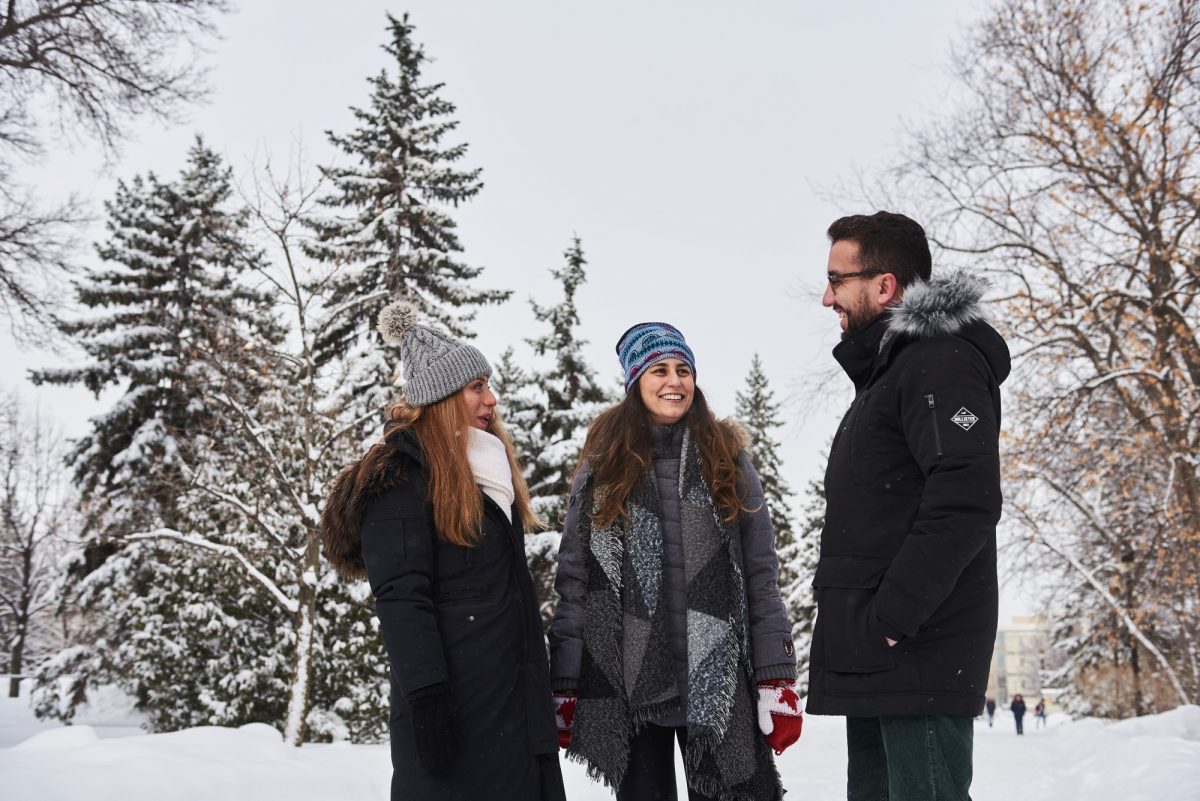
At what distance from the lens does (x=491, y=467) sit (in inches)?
134

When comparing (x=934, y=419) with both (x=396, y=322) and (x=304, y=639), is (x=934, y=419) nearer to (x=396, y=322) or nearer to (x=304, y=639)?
(x=396, y=322)

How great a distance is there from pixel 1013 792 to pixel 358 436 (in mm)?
10554

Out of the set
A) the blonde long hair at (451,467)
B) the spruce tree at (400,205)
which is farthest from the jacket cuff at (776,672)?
the spruce tree at (400,205)

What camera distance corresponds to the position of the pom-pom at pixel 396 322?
12.6 feet

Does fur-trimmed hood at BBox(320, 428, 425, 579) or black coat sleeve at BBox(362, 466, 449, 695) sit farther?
fur-trimmed hood at BBox(320, 428, 425, 579)

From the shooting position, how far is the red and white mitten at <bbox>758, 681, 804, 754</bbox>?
3275 mm

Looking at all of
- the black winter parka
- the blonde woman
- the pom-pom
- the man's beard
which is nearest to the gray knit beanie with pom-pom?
the blonde woman

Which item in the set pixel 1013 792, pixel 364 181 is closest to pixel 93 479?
pixel 364 181

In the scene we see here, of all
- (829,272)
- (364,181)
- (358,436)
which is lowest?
(829,272)

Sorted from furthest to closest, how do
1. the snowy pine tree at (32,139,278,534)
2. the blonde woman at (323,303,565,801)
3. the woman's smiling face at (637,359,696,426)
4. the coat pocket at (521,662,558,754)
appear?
1. the snowy pine tree at (32,139,278,534)
2. the woman's smiling face at (637,359,696,426)
3. the coat pocket at (521,662,558,754)
4. the blonde woman at (323,303,565,801)

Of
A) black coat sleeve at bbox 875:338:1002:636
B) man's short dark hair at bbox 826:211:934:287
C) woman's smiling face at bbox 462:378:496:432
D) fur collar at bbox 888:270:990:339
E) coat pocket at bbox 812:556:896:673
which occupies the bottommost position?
coat pocket at bbox 812:556:896:673

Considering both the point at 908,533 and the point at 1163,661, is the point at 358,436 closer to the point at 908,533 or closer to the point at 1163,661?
the point at 908,533

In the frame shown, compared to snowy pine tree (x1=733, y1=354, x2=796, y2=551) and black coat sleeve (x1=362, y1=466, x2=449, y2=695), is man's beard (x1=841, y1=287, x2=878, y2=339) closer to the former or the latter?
black coat sleeve (x1=362, y1=466, x2=449, y2=695)

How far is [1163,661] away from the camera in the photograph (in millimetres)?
19719
